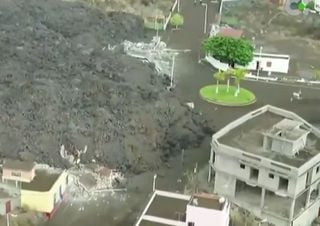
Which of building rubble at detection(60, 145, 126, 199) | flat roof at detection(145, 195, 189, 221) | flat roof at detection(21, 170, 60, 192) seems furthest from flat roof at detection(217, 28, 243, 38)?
flat roof at detection(21, 170, 60, 192)

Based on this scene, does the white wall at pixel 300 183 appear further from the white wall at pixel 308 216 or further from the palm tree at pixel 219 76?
the palm tree at pixel 219 76

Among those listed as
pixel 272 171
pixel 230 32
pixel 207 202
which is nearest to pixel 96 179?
pixel 207 202

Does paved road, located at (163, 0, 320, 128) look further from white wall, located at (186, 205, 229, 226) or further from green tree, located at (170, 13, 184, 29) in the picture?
white wall, located at (186, 205, 229, 226)

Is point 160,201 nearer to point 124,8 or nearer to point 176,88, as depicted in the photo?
point 176,88

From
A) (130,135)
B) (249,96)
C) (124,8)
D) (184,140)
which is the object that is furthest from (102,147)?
(124,8)

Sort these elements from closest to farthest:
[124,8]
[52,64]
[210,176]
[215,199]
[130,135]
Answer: [215,199] → [210,176] → [130,135] → [52,64] → [124,8]
